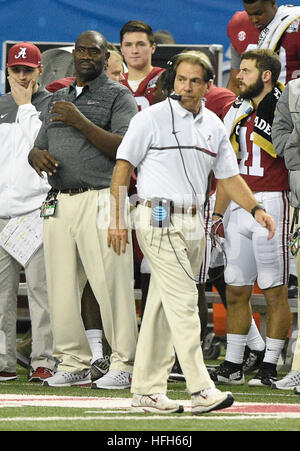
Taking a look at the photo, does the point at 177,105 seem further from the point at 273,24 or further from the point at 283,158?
the point at 273,24

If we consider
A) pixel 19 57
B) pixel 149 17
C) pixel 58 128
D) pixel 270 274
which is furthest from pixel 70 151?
pixel 149 17

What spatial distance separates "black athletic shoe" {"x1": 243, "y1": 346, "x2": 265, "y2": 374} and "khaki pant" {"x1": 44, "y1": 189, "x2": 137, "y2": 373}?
1591 mm

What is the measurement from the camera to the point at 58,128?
789cm

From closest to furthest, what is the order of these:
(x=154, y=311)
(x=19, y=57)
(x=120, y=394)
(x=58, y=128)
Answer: (x=154, y=311)
(x=120, y=394)
(x=58, y=128)
(x=19, y=57)

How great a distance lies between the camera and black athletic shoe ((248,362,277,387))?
26.5 feet

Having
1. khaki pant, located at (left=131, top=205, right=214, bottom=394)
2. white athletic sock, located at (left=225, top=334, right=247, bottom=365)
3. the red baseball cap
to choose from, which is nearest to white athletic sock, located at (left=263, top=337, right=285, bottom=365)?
white athletic sock, located at (left=225, top=334, right=247, bottom=365)

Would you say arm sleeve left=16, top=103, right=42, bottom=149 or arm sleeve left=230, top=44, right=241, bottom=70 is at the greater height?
arm sleeve left=230, top=44, right=241, bottom=70

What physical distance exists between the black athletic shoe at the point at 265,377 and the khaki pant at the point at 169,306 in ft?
5.49

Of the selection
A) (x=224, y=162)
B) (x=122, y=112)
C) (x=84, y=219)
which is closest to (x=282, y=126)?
(x=122, y=112)

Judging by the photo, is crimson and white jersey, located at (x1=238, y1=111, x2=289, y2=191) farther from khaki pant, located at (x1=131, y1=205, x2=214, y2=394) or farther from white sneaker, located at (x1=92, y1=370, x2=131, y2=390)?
khaki pant, located at (x1=131, y1=205, x2=214, y2=394)

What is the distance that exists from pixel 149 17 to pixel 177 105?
538 centimetres

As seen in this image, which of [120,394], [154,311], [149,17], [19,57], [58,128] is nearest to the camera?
[154,311]

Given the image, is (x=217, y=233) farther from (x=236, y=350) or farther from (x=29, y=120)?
(x=29, y=120)

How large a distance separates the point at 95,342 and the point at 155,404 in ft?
7.01
